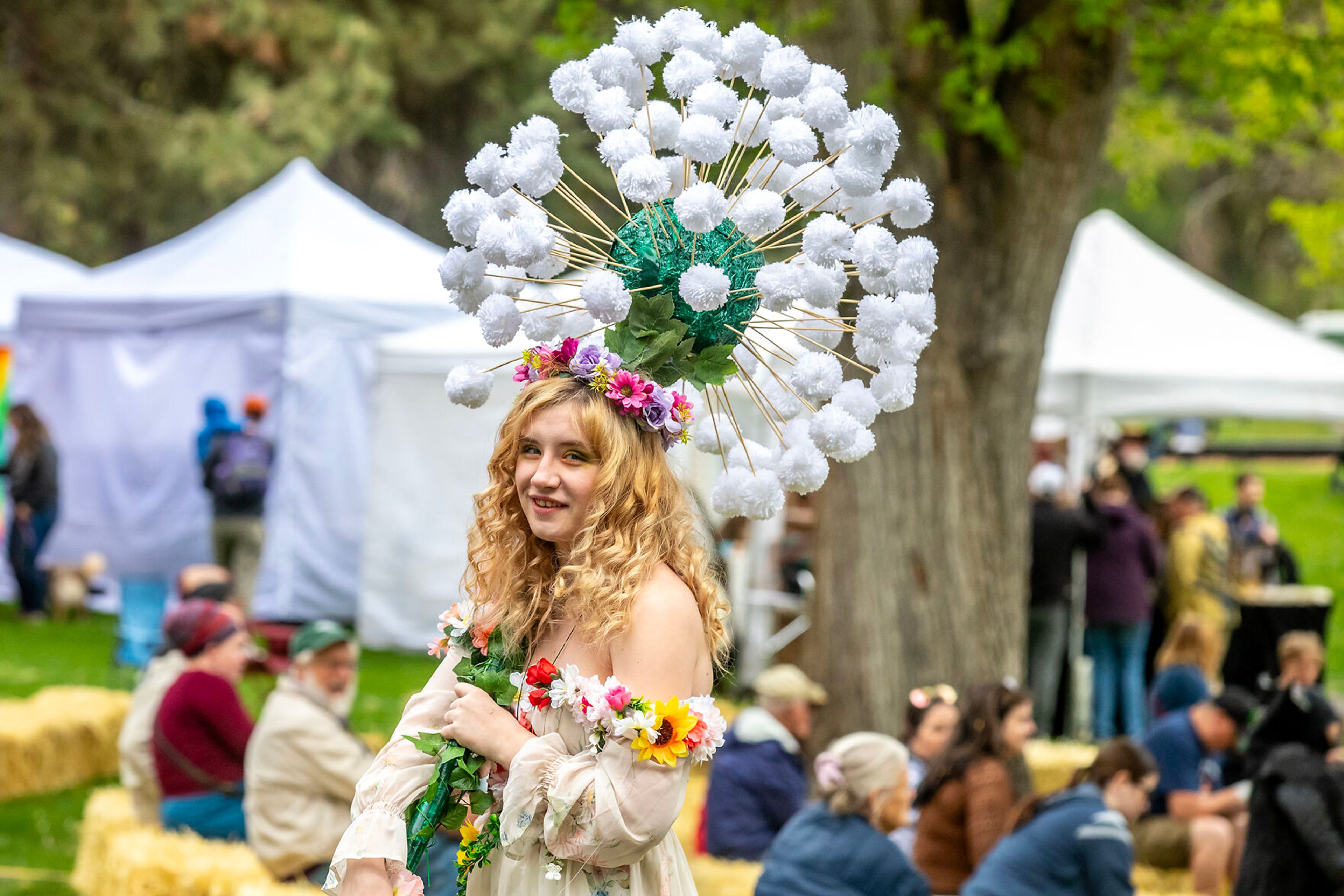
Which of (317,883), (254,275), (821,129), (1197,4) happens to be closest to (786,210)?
(821,129)

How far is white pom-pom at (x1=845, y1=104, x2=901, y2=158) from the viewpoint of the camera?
2758 mm

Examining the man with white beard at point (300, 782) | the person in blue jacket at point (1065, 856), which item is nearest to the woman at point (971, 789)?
the person in blue jacket at point (1065, 856)

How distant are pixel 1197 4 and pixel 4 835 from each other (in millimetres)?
6553

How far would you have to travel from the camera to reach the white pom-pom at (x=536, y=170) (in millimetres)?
2775

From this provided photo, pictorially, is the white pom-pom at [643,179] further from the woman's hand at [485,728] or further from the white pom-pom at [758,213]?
the woman's hand at [485,728]

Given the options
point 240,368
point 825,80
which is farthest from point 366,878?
point 240,368

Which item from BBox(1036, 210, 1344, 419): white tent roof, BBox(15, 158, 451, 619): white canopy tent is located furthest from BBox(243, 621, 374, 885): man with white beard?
BBox(15, 158, 451, 619): white canopy tent

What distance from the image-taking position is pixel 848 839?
14.9 feet

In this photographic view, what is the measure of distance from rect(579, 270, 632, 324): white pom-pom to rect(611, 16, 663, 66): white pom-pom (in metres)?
0.46

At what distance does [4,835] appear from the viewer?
7.12 metres

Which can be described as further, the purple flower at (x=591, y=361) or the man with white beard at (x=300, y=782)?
the man with white beard at (x=300, y=782)

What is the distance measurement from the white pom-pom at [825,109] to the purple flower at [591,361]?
55 centimetres

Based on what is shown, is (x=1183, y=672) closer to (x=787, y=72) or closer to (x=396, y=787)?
(x=787, y=72)

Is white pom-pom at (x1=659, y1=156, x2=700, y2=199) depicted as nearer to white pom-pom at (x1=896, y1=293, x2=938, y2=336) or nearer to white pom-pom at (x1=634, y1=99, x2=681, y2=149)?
white pom-pom at (x1=634, y1=99, x2=681, y2=149)
